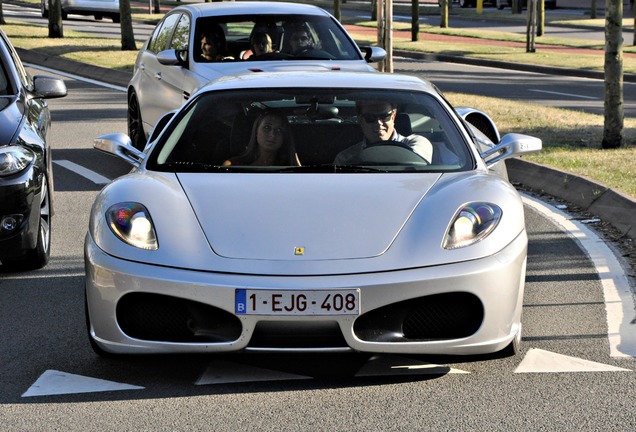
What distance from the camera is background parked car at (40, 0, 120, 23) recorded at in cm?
4269

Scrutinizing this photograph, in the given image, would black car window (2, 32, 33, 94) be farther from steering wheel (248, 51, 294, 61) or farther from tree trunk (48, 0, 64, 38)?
tree trunk (48, 0, 64, 38)

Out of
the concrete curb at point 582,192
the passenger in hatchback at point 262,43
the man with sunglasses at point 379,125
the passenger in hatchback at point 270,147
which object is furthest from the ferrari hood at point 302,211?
the passenger in hatchback at point 262,43

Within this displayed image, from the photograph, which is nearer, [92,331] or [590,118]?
[92,331]

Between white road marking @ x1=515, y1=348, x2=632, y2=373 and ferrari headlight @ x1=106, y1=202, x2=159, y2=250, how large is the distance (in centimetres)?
174

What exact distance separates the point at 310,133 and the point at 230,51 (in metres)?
5.48

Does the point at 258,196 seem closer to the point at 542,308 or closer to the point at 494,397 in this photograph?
the point at 494,397

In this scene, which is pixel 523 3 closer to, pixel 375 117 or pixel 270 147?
pixel 375 117

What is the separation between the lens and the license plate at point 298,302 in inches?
197

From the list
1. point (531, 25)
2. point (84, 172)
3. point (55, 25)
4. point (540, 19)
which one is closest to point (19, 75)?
point (84, 172)

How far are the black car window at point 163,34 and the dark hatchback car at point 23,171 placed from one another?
12.3 feet

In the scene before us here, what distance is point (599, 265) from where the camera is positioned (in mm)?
7828

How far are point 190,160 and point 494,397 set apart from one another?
2077 mm

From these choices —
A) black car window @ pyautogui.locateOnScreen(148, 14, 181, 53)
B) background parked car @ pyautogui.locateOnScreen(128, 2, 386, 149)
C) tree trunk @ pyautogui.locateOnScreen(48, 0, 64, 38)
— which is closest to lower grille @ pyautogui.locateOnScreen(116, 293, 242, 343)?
background parked car @ pyautogui.locateOnScreen(128, 2, 386, 149)

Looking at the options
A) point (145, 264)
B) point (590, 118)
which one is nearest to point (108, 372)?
point (145, 264)
